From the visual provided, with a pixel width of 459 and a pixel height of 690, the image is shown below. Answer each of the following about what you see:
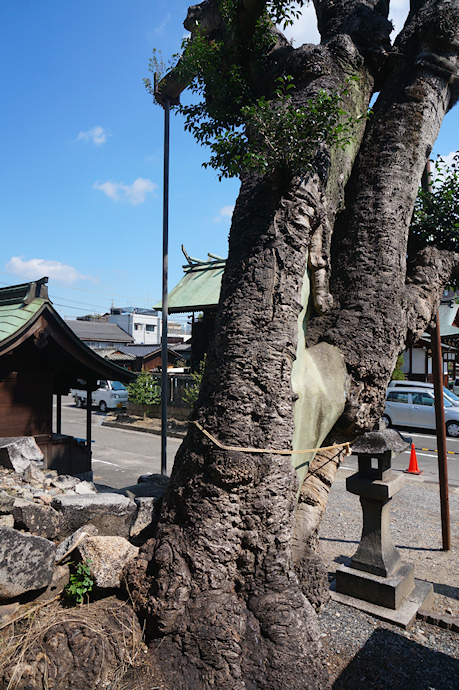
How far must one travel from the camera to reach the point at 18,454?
5078 mm

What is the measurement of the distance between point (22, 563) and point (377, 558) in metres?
3.65

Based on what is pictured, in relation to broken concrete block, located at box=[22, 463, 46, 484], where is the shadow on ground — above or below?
below

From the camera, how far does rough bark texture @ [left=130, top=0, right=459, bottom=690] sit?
286 centimetres

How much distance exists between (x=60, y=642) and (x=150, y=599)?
57 centimetres

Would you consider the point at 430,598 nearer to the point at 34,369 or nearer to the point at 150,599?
the point at 150,599

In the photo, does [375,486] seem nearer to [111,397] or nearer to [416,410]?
[416,410]

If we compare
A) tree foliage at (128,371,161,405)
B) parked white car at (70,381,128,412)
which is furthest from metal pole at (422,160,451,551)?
parked white car at (70,381,128,412)

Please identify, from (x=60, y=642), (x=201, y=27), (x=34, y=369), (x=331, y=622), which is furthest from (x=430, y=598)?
(x=201, y=27)

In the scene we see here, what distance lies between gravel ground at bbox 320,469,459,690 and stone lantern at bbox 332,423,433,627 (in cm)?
21

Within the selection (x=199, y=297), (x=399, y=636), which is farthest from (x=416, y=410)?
(x=399, y=636)

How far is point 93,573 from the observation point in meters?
3.04

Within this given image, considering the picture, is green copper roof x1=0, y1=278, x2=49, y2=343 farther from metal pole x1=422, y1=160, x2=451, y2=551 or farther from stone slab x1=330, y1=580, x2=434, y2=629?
metal pole x1=422, y1=160, x2=451, y2=551

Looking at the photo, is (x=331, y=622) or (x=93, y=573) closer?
(x=93, y=573)

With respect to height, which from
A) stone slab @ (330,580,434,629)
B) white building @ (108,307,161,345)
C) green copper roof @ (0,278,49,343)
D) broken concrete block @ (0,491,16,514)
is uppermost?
white building @ (108,307,161,345)
